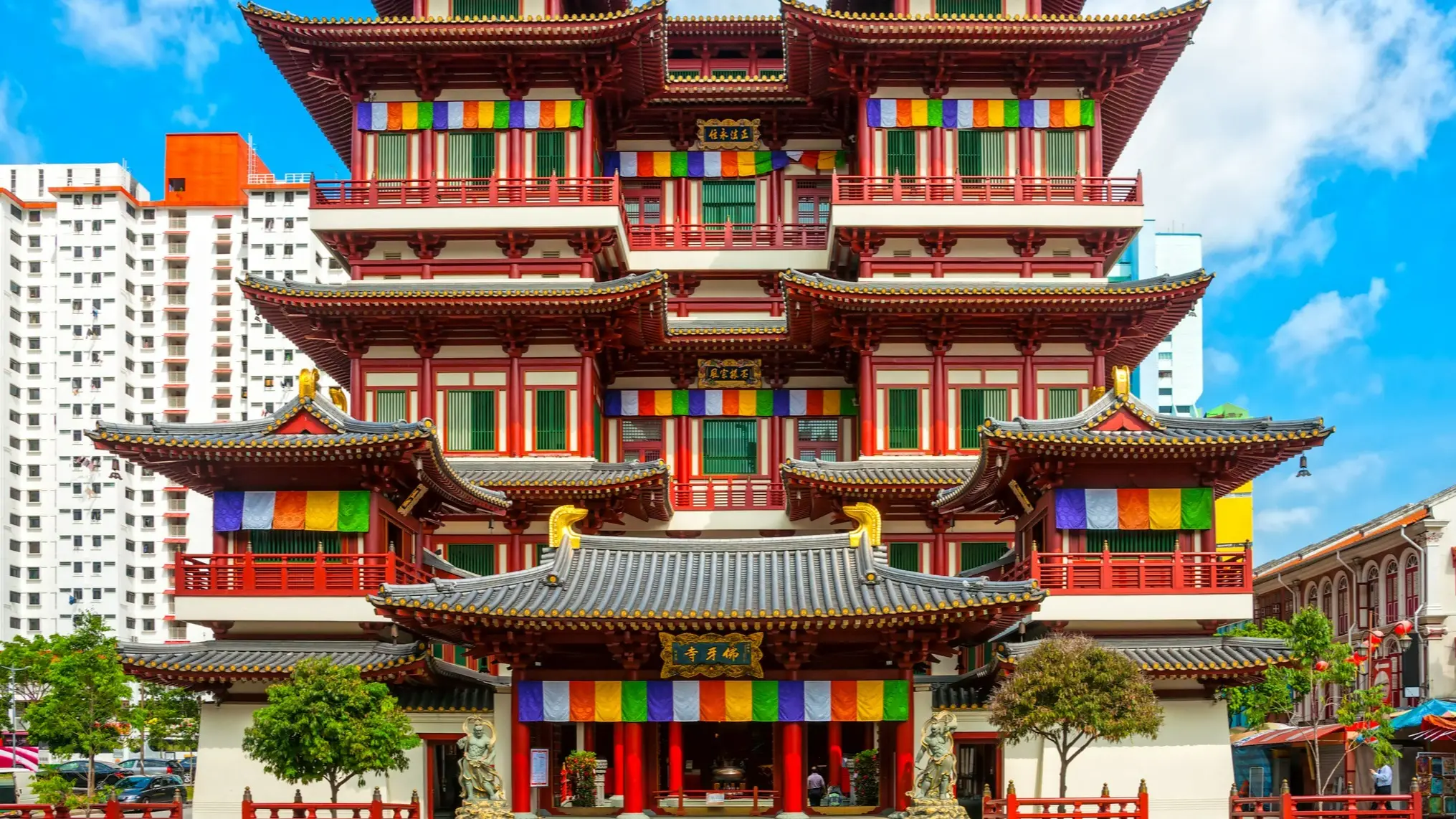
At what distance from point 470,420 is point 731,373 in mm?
8362

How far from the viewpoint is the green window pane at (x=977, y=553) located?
42.2m

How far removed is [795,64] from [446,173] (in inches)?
445

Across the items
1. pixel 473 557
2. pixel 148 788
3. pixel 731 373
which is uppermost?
pixel 731 373

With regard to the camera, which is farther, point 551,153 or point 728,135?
point 728,135

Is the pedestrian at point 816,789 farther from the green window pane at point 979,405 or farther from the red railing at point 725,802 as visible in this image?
the green window pane at point 979,405

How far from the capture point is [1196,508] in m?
35.4

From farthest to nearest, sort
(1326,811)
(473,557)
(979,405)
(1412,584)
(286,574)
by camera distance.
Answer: (1412,584) < (979,405) < (473,557) < (286,574) < (1326,811)

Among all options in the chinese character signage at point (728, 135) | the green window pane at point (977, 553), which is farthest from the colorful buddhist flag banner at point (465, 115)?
the green window pane at point (977, 553)

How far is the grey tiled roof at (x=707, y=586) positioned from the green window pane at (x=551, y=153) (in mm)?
16407

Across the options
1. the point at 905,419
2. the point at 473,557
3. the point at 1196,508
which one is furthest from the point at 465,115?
the point at 1196,508

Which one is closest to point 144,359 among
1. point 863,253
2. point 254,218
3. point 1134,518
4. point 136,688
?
→ point 254,218

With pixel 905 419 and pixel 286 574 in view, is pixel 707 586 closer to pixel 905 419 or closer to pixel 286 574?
pixel 286 574

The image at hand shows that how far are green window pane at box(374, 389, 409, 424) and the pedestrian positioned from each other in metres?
15.8

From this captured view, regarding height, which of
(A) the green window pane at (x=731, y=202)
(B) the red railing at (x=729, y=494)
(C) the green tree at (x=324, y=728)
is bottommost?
(C) the green tree at (x=324, y=728)
